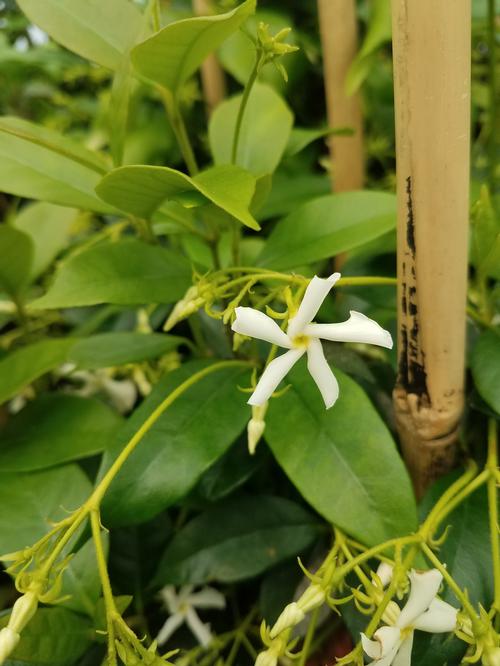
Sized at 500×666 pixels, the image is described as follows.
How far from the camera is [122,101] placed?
447 millimetres

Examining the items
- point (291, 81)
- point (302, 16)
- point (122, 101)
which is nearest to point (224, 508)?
point (122, 101)

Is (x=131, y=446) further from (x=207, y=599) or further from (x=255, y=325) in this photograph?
(x=207, y=599)

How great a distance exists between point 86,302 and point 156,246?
0.10 meters

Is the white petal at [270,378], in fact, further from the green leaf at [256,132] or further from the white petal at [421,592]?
the green leaf at [256,132]

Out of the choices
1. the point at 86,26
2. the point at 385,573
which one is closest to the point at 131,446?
the point at 385,573

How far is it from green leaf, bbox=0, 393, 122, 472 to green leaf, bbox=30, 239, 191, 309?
0.14 meters

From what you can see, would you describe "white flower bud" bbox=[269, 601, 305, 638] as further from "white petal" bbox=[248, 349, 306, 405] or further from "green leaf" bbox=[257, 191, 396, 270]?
"green leaf" bbox=[257, 191, 396, 270]

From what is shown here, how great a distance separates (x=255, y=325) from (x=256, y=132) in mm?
300

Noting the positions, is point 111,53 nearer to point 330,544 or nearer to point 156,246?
point 156,246

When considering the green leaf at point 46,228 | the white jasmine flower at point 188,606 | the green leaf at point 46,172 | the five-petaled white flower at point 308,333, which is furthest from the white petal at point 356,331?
the green leaf at point 46,228

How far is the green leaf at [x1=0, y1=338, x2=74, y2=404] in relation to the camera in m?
0.55

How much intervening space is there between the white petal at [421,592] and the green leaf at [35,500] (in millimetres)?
253

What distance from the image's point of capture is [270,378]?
1.19ft

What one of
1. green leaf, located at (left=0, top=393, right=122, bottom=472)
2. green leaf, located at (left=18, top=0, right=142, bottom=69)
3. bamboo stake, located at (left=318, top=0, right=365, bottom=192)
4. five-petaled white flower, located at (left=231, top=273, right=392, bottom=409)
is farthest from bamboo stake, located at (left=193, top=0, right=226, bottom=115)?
five-petaled white flower, located at (left=231, top=273, right=392, bottom=409)
